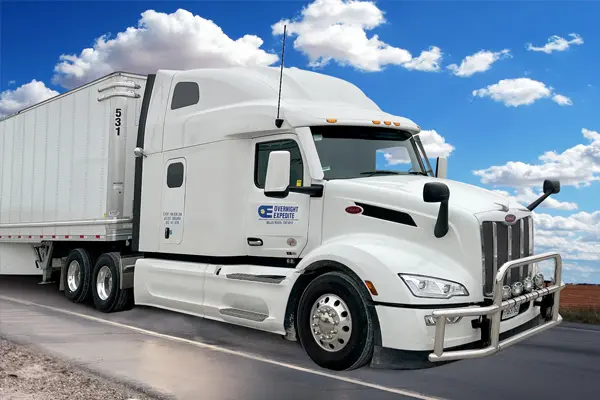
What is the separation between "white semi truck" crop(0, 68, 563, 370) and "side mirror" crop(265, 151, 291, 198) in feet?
0.06

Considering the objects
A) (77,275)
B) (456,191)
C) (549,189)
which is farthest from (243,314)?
(77,275)

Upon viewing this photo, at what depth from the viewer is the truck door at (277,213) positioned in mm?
8078

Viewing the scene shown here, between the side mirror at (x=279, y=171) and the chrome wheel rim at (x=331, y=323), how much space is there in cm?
142

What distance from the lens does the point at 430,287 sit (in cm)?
676

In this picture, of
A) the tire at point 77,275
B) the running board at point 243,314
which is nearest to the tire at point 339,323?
the running board at point 243,314

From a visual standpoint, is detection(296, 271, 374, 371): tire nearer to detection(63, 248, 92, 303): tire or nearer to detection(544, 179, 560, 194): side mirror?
detection(544, 179, 560, 194): side mirror

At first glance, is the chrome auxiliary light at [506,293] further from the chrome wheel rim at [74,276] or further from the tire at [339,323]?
the chrome wheel rim at [74,276]

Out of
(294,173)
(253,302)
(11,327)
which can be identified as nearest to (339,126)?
(294,173)

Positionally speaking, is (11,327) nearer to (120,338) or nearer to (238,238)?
(120,338)

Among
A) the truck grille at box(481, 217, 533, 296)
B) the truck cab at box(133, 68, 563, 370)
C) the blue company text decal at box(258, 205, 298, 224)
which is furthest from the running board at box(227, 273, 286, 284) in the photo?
the truck grille at box(481, 217, 533, 296)

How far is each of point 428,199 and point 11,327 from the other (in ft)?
26.0

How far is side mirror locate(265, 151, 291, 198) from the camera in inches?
301

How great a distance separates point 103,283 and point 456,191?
747 cm

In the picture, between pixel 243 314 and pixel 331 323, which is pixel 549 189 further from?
pixel 243 314
